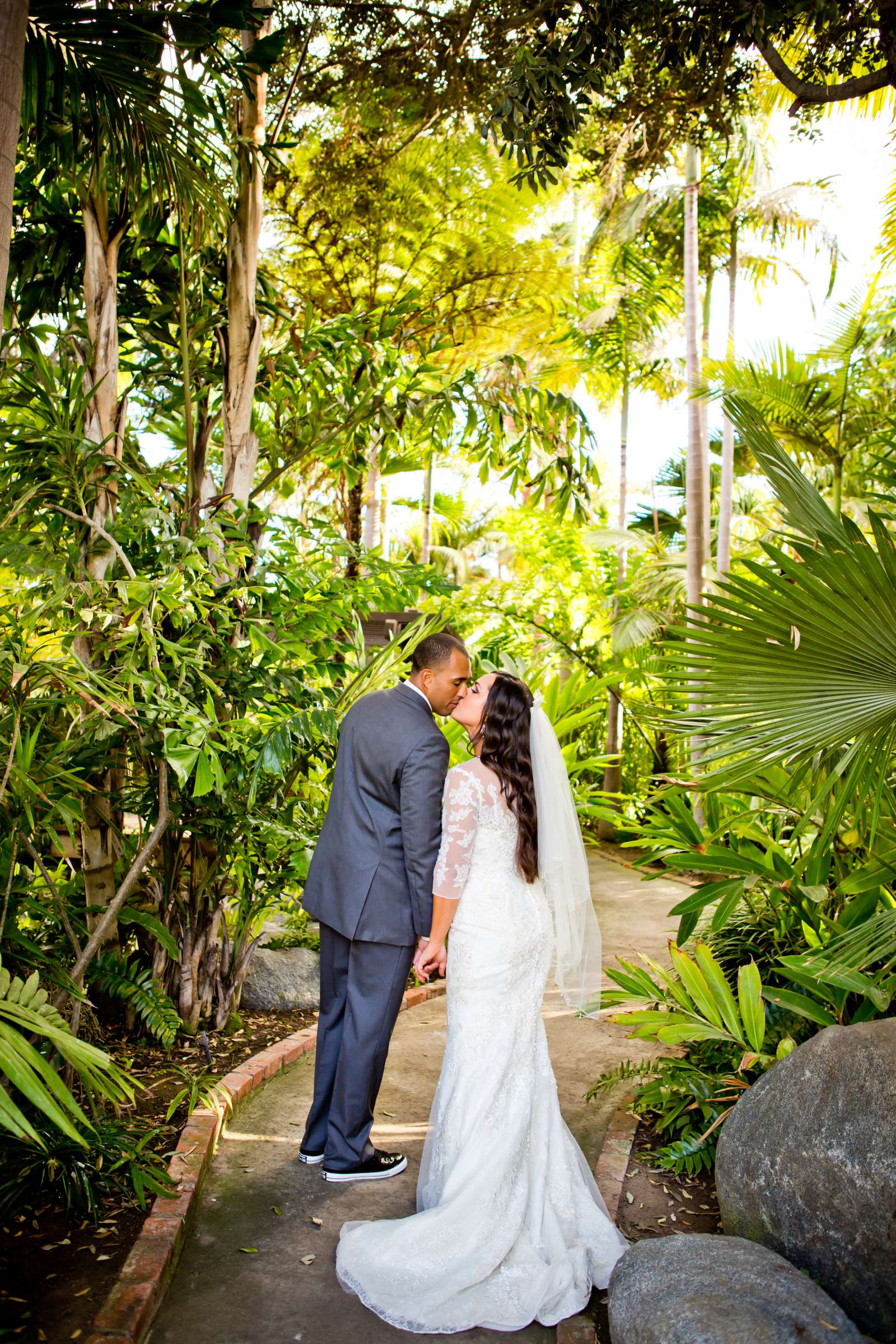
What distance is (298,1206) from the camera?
3746mm

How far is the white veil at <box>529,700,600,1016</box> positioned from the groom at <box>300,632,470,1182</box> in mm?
402

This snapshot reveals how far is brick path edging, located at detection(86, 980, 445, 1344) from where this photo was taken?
2.82 meters

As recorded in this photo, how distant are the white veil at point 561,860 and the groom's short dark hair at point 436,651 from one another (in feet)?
1.48

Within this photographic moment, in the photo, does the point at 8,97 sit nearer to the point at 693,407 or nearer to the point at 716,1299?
the point at 716,1299

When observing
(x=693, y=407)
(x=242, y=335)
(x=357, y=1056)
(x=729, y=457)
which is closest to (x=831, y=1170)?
(x=357, y=1056)

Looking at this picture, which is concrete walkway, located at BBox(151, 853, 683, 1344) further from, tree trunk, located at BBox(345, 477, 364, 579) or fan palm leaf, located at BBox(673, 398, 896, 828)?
tree trunk, located at BBox(345, 477, 364, 579)

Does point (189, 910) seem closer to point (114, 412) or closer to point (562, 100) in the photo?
point (114, 412)

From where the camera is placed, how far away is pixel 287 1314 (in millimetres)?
3049

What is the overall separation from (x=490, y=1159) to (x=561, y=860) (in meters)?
1.03

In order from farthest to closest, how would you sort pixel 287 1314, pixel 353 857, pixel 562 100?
pixel 562 100
pixel 353 857
pixel 287 1314

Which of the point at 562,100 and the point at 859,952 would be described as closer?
the point at 859,952

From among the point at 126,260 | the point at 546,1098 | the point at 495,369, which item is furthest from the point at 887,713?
the point at 495,369

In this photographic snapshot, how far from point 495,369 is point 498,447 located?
7349mm

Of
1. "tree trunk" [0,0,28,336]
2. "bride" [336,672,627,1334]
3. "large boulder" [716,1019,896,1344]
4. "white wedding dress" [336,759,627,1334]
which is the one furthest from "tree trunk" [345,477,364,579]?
"large boulder" [716,1019,896,1344]
